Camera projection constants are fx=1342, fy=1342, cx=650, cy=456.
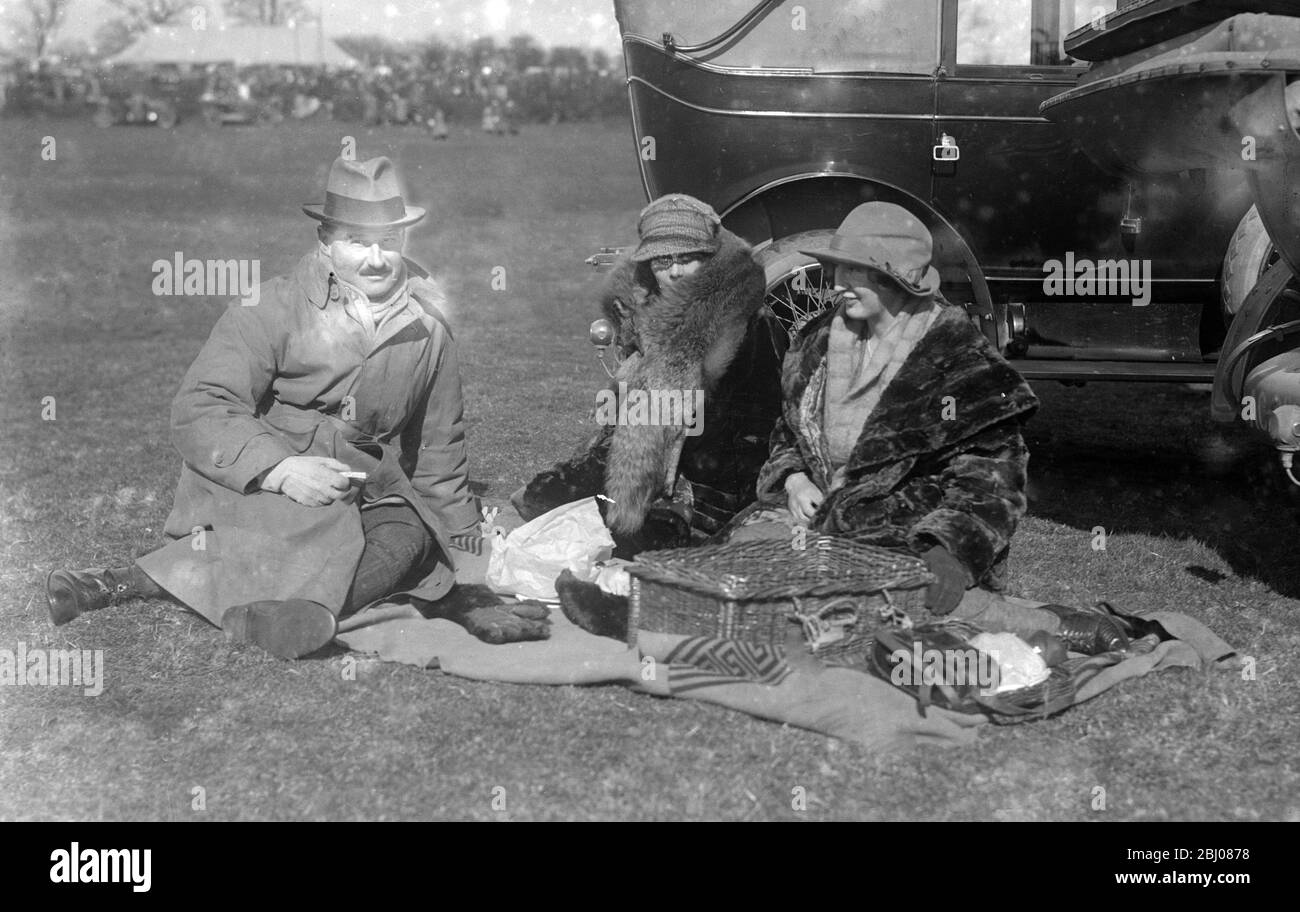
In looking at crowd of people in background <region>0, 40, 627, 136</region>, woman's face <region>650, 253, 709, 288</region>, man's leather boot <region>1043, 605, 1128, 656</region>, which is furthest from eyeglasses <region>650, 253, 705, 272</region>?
crowd of people in background <region>0, 40, 627, 136</region>

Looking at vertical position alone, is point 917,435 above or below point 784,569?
above

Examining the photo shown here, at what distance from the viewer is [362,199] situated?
4223 mm

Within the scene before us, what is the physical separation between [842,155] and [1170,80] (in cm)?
251

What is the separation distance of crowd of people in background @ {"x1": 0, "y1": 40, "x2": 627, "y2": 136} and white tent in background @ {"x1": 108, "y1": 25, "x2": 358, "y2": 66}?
39 centimetres

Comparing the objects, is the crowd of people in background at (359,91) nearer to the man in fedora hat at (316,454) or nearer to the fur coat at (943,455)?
the man in fedora hat at (316,454)

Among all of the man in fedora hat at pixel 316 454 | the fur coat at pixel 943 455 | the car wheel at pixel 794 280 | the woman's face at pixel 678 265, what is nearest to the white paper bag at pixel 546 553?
the man in fedora hat at pixel 316 454

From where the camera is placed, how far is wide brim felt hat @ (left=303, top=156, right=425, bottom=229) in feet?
13.8

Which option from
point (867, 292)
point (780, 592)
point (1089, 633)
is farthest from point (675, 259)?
point (1089, 633)

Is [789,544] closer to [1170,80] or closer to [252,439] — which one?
[252,439]

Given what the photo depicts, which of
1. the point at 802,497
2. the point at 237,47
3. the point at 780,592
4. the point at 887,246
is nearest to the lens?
the point at 780,592

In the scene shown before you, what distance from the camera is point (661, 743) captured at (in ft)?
11.7

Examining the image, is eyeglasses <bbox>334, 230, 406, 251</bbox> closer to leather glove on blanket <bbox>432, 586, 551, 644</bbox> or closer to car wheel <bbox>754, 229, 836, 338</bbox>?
leather glove on blanket <bbox>432, 586, 551, 644</bbox>

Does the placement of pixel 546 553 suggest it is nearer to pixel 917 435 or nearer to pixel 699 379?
pixel 699 379

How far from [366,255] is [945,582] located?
2.06 meters
